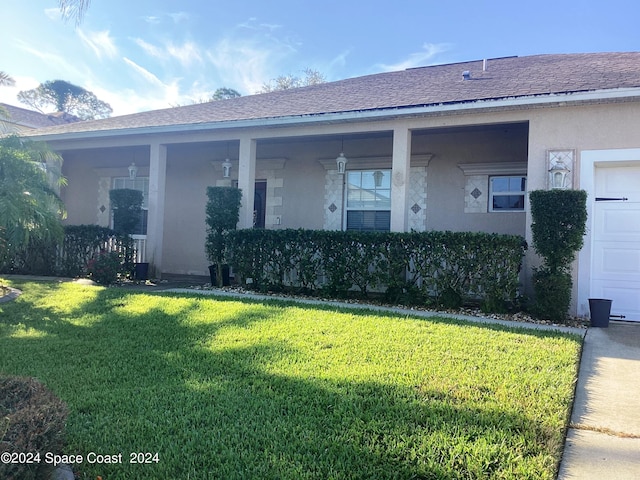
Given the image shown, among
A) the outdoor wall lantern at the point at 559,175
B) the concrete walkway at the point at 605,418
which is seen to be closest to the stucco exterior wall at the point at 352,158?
the outdoor wall lantern at the point at 559,175

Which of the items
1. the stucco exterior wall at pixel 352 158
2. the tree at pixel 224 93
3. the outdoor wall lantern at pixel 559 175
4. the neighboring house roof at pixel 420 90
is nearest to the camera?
the outdoor wall lantern at pixel 559 175

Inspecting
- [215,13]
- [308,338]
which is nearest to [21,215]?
[308,338]

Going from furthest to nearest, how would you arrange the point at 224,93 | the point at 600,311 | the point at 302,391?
the point at 224,93 → the point at 600,311 → the point at 302,391

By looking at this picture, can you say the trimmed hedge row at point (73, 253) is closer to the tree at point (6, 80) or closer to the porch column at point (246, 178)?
the porch column at point (246, 178)

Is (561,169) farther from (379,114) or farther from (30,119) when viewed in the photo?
(30,119)

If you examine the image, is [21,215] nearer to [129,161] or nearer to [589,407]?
[129,161]

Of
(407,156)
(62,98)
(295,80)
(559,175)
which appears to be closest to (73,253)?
(407,156)

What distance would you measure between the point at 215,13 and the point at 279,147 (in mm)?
7890

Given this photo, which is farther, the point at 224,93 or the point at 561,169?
the point at 224,93

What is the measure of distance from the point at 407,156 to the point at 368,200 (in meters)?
2.17

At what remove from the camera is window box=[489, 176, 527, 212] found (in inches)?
348

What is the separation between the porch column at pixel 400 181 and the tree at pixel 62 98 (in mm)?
48303

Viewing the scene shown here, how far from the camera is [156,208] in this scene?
10250 millimetres

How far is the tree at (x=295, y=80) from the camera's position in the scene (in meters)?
31.8
